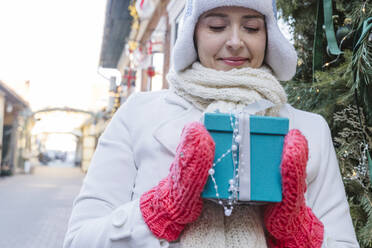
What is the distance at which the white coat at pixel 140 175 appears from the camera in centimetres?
127

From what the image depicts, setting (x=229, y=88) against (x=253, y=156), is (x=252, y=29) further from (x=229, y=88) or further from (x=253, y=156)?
(x=253, y=156)

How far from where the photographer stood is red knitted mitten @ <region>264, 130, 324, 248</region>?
3.32ft

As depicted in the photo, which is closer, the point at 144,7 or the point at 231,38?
the point at 231,38

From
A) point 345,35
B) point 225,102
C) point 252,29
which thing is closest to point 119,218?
point 225,102

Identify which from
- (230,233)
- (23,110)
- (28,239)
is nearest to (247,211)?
(230,233)

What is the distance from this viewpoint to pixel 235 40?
1.36 meters

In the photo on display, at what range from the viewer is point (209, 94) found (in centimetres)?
135

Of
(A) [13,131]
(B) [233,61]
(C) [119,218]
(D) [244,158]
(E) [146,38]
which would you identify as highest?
(E) [146,38]

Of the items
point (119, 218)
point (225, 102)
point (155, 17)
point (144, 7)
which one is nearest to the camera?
point (119, 218)

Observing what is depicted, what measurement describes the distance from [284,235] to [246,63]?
581mm

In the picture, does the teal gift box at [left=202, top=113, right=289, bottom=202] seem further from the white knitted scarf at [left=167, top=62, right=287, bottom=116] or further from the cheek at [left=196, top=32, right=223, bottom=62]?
the cheek at [left=196, top=32, right=223, bottom=62]

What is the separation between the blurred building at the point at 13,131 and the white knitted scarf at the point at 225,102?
770 inches

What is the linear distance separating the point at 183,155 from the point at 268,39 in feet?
2.13

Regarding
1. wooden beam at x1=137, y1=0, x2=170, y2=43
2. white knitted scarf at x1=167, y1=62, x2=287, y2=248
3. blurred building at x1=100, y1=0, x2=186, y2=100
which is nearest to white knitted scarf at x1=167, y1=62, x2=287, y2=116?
white knitted scarf at x1=167, y1=62, x2=287, y2=248
